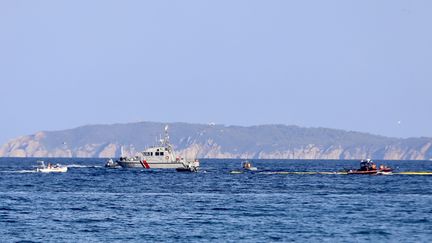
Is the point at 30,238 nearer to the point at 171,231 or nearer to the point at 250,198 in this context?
the point at 171,231

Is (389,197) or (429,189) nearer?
(389,197)

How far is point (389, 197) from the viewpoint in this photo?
115688 millimetres

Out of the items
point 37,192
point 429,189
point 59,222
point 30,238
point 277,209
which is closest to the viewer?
point 30,238

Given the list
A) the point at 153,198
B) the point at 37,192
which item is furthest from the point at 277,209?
the point at 37,192

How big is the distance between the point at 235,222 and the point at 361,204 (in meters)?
24.6

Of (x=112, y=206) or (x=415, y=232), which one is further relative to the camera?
(x=112, y=206)

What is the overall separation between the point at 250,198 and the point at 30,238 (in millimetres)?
45384

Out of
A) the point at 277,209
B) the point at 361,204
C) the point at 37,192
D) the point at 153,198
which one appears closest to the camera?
the point at 277,209

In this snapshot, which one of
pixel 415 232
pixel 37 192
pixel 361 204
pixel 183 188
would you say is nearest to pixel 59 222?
pixel 415 232

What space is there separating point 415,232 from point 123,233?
2109cm

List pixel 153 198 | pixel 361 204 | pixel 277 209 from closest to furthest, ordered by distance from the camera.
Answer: pixel 277 209 < pixel 361 204 < pixel 153 198

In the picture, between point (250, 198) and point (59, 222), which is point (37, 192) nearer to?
point (250, 198)

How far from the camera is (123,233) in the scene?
7406 centimetres

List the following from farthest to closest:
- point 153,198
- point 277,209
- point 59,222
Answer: point 153,198, point 277,209, point 59,222
